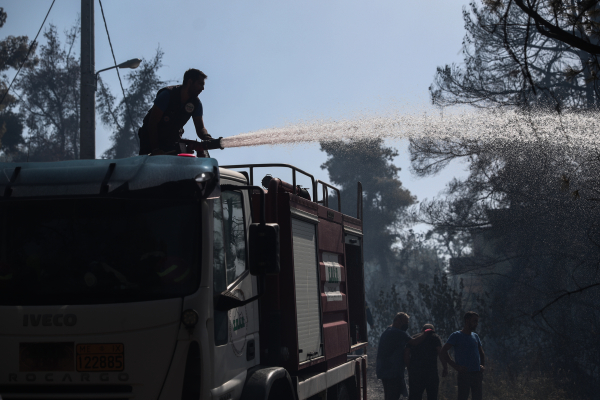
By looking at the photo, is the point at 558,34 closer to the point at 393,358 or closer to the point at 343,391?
the point at 343,391

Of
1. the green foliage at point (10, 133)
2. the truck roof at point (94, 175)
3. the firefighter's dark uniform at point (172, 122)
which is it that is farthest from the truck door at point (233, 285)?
the green foliage at point (10, 133)

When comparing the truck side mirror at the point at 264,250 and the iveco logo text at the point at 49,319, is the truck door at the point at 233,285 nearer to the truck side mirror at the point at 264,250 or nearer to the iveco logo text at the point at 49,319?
the truck side mirror at the point at 264,250

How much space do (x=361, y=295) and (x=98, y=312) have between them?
499cm

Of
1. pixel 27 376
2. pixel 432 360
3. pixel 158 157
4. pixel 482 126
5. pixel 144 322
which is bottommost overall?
pixel 432 360

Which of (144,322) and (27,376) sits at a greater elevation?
(144,322)

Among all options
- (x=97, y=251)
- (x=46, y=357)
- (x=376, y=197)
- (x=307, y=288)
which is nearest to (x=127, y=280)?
(x=97, y=251)

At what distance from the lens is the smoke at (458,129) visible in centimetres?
821

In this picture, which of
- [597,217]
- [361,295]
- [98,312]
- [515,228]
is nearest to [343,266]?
[361,295]

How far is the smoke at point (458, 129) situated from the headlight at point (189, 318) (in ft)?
10.4

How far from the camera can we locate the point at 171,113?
238 inches

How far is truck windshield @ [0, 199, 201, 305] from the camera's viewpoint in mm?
3889

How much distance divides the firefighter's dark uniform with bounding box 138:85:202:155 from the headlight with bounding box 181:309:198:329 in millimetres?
2410

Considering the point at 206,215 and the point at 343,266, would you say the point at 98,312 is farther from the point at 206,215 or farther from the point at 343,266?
the point at 343,266

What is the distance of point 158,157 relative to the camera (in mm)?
4301
